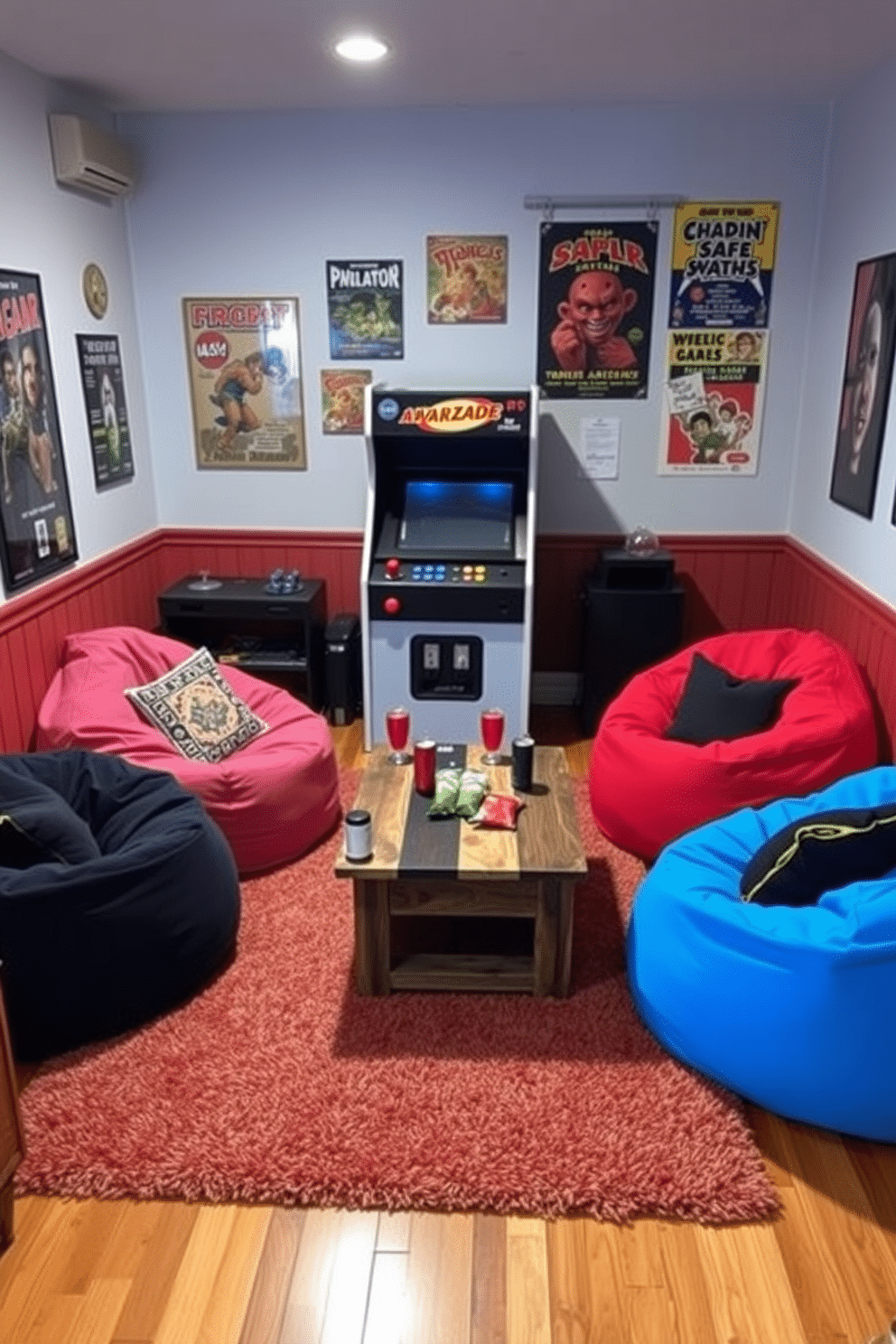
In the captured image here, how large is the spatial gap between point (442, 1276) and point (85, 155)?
3572 mm

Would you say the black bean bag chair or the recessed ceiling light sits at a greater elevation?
the recessed ceiling light

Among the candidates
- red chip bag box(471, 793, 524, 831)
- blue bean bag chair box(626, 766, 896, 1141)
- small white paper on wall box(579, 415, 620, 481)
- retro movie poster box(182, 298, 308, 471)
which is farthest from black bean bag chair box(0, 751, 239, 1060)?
small white paper on wall box(579, 415, 620, 481)

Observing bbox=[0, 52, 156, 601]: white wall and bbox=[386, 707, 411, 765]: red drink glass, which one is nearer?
bbox=[386, 707, 411, 765]: red drink glass

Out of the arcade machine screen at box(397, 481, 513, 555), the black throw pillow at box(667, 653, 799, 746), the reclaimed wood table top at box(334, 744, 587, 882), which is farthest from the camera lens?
the arcade machine screen at box(397, 481, 513, 555)

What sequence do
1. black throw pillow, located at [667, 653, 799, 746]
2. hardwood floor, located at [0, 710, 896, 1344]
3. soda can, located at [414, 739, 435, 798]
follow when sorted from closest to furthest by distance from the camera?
hardwood floor, located at [0, 710, 896, 1344], soda can, located at [414, 739, 435, 798], black throw pillow, located at [667, 653, 799, 746]


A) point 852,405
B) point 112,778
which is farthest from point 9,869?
point 852,405

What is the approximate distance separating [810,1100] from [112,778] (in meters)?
1.96

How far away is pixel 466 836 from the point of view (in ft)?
7.62

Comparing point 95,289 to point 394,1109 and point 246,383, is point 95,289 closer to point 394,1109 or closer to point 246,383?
point 246,383

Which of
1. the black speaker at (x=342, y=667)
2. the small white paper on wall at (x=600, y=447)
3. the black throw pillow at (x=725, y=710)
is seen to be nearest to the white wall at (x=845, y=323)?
the black throw pillow at (x=725, y=710)

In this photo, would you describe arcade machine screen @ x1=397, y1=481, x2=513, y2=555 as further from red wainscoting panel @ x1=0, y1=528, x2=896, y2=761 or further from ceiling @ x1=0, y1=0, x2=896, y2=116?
ceiling @ x1=0, y1=0, x2=896, y2=116

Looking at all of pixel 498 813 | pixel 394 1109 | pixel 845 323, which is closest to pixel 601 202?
pixel 845 323

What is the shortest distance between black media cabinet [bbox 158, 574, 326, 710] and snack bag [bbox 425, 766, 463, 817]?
1572mm

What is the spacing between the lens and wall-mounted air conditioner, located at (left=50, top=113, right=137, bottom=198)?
3174 millimetres
